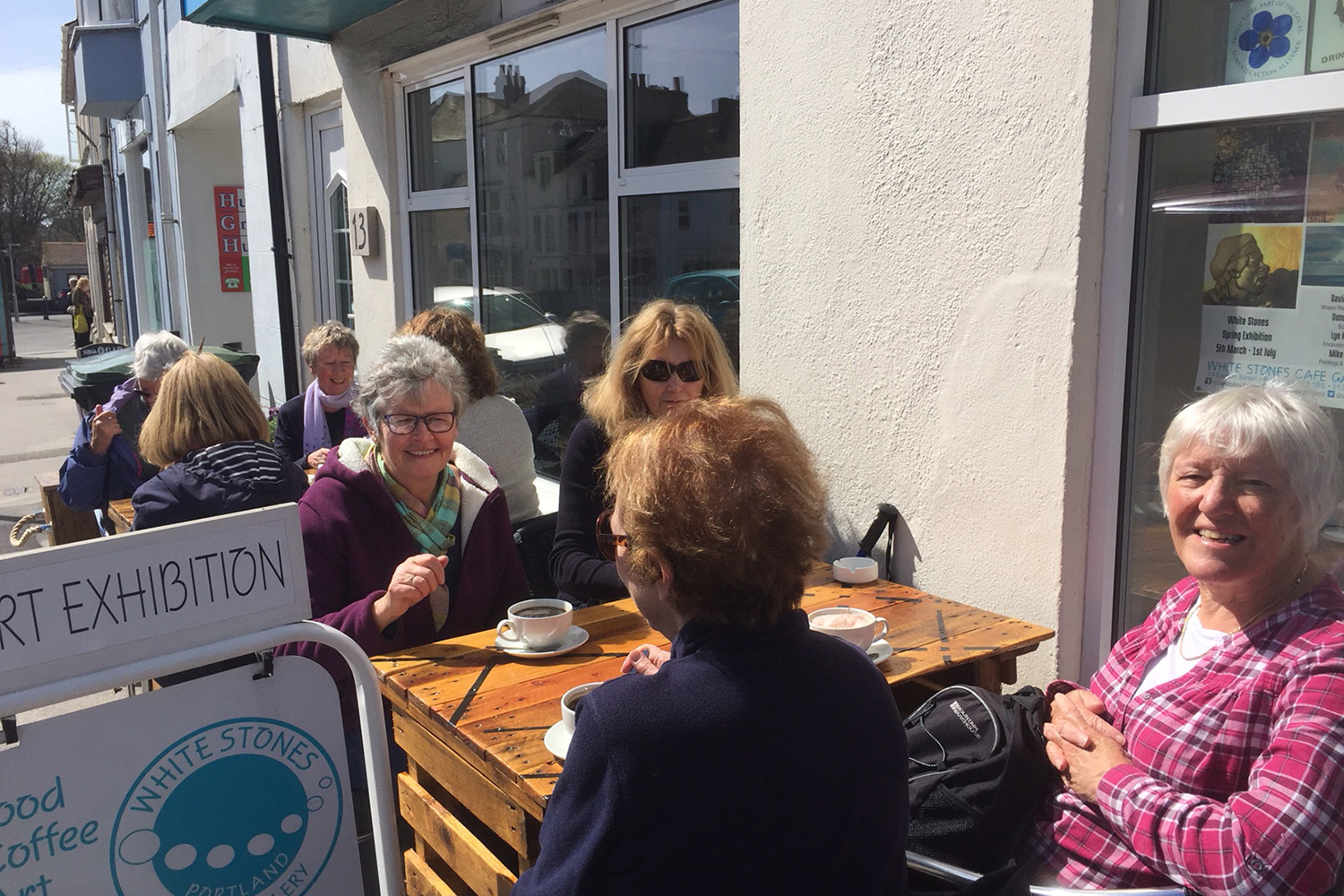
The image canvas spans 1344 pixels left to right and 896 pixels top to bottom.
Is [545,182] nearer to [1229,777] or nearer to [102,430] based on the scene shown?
[102,430]

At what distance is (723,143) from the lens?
405cm

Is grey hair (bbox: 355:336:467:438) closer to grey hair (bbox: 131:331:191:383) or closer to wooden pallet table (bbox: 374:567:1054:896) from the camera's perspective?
wooden pallet table (bbox: 374:567:1054:896)

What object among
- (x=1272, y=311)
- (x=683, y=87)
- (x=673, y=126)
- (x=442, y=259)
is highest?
(x=683, y=87)

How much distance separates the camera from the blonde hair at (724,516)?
1394 mm

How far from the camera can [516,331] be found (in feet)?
18.8

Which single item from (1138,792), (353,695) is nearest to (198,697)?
(353,695)

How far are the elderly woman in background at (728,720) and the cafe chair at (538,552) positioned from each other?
2.18 m

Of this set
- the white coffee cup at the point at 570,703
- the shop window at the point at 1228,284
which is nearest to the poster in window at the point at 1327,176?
the shop window at the point at 1228,284

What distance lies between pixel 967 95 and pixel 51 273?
6679cm

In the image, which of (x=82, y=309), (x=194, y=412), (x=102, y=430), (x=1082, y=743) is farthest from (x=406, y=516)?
(x=82, y=309)

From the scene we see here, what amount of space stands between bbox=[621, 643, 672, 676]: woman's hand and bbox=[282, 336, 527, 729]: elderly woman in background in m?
0.77

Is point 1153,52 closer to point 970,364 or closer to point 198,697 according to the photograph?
point 970,364

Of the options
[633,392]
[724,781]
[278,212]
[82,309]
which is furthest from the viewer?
[82,309]

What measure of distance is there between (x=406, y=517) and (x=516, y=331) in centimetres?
306
